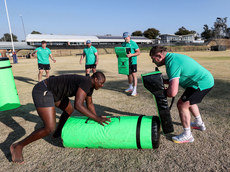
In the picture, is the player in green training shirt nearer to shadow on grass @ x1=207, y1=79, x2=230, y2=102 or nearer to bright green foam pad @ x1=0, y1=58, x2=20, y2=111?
shadow on grass @ x1=207, y1=79, x2=230, y2=102

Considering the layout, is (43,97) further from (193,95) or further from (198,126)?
(198,126)

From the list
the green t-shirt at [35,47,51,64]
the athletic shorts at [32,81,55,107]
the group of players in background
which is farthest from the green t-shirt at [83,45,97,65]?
the athletic shorts at [32,81,55,107]

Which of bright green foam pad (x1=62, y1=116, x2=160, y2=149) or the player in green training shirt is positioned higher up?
the player in green training shirt

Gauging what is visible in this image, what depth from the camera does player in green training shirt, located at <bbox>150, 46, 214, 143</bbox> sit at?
269cm

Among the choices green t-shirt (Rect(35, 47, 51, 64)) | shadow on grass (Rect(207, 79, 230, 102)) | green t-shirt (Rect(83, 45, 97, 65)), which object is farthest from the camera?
green t-shirt (Rect(35, 47, 51, 64))

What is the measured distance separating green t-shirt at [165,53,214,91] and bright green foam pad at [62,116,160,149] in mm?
843

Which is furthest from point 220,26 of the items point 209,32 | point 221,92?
point 221,92

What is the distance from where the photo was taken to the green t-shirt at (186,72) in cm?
269

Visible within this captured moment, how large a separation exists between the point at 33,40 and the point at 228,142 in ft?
180

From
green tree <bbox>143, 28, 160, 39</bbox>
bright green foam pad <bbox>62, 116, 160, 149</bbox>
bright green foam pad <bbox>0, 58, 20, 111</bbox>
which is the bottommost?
bright green foam pad <bbox>62, 116, 160, 149</bbox>

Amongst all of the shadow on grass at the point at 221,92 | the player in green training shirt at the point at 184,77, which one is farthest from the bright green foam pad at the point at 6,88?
the shadow on grass at the point at 221,92

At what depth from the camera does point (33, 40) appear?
49688mm

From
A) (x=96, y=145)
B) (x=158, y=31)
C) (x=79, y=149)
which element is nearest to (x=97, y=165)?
(x=96, y=145)

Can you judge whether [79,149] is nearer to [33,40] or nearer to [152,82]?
[152,82]
